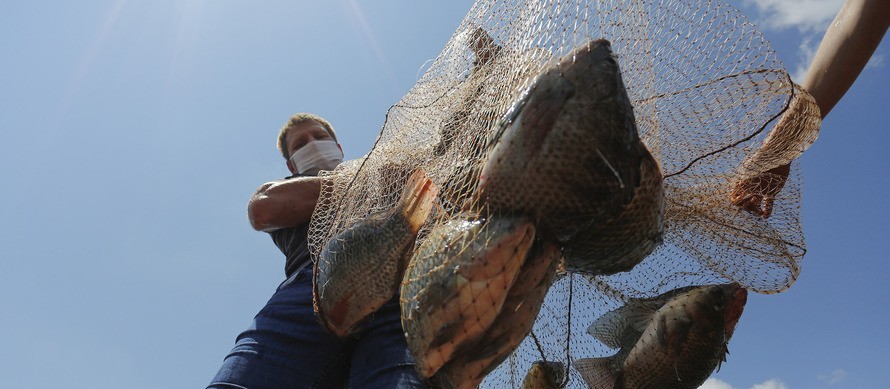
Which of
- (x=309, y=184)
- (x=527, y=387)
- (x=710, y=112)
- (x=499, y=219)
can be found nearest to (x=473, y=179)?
(x=499, y=219)

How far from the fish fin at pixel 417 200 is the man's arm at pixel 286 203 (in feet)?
3.82

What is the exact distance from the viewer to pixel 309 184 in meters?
3.48

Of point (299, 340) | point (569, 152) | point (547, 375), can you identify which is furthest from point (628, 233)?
point (299, 340)

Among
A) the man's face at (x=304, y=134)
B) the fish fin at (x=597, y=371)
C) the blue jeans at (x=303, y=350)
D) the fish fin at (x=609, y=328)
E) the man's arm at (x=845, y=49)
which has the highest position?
the man's face at (x=304, y=134)

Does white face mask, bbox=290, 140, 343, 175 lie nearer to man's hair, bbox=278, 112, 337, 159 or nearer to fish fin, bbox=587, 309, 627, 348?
man's hair, bbox=278, 112, 337, 159

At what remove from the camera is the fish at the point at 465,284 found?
156cm

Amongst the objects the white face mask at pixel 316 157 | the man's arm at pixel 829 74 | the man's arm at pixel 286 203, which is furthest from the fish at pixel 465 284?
the white face mask at pixel 316 157

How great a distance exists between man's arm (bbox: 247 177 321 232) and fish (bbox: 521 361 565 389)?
59.2 inches

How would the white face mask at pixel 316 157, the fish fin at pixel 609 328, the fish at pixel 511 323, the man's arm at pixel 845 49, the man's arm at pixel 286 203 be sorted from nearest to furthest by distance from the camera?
the fish at pixel 511 323 → the man's arm at pixel 845 49 → the fish fin at pixel 609 328 → the man's arm at pixel 286 203 → the white face mask at pixel 316 157

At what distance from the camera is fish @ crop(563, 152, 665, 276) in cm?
171

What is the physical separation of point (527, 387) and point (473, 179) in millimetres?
1585

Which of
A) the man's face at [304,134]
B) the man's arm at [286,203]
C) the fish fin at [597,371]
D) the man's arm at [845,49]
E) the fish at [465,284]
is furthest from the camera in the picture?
the man's face at [304,134]

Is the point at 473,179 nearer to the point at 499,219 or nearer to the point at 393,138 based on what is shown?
the point at 499,219

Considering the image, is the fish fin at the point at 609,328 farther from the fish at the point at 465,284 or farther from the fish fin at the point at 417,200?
the fish at the point at 465,284
